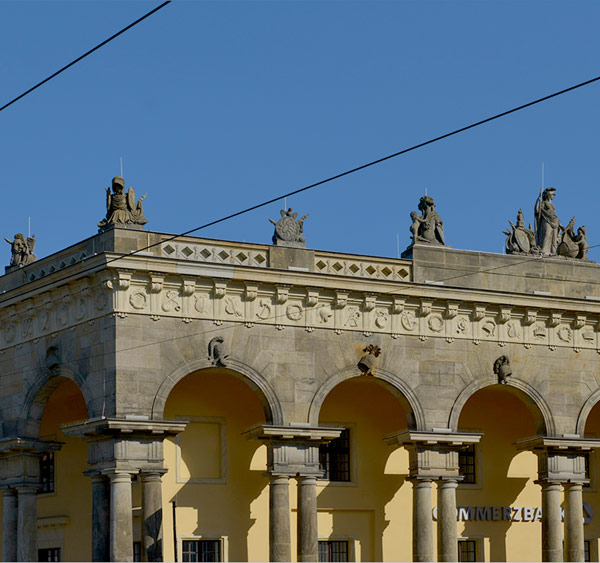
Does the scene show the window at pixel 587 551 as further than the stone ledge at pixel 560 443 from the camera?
Yes

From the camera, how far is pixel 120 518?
120 ft

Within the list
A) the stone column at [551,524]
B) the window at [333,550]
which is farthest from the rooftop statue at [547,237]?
the window at [333,550]

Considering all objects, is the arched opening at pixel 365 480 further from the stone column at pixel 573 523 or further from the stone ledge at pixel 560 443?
the stone column at pixel 573 523

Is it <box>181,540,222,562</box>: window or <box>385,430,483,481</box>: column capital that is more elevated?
<box>385,430,483,481</box>: column capital

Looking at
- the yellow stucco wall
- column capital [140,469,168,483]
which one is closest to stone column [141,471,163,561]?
column capital [140,469,168,483]

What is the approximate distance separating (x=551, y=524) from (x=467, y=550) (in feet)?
14.1

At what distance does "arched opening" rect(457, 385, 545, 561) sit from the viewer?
45594mm

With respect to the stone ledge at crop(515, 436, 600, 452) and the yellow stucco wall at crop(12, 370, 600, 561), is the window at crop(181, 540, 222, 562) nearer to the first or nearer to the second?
the yellow stucco wall at crop(12, 370, 600, 561)

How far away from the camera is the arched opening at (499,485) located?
45.6 meters

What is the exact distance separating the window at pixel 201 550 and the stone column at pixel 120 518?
477 centimetres

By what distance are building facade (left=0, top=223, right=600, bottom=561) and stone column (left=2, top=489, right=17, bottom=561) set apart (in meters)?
0.08

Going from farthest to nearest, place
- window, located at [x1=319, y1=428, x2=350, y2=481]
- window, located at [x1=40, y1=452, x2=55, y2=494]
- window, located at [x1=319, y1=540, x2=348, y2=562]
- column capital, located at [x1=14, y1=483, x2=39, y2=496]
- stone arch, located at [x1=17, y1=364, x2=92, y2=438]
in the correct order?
1. window, located at [x1=40, y1=452, x2=55, y2=494]
2. window, located at [x1=319, y1=428, x2=350, y2=481]
3. window, located at [x1=319, y1=540, x2=348, y2=562]
4. column capital, located at [x1=14, y1=483, x2=39, y2=496]
5. stone arch, located at [x1=17, y1=364, x2=92, y2=438]

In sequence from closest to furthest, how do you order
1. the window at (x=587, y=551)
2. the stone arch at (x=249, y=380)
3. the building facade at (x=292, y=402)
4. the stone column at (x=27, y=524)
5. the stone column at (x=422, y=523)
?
1. the building facade at (x=292, y=402)
2. the stone arch at (x=249, y=380)
3. the stone column at (x=27, y=524)
4. the stone column at (x=422, y=523)
5. the window at (x=587, y=551)

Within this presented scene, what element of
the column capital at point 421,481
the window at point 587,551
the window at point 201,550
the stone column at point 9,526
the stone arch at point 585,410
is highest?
the stone arch at point 585,410
